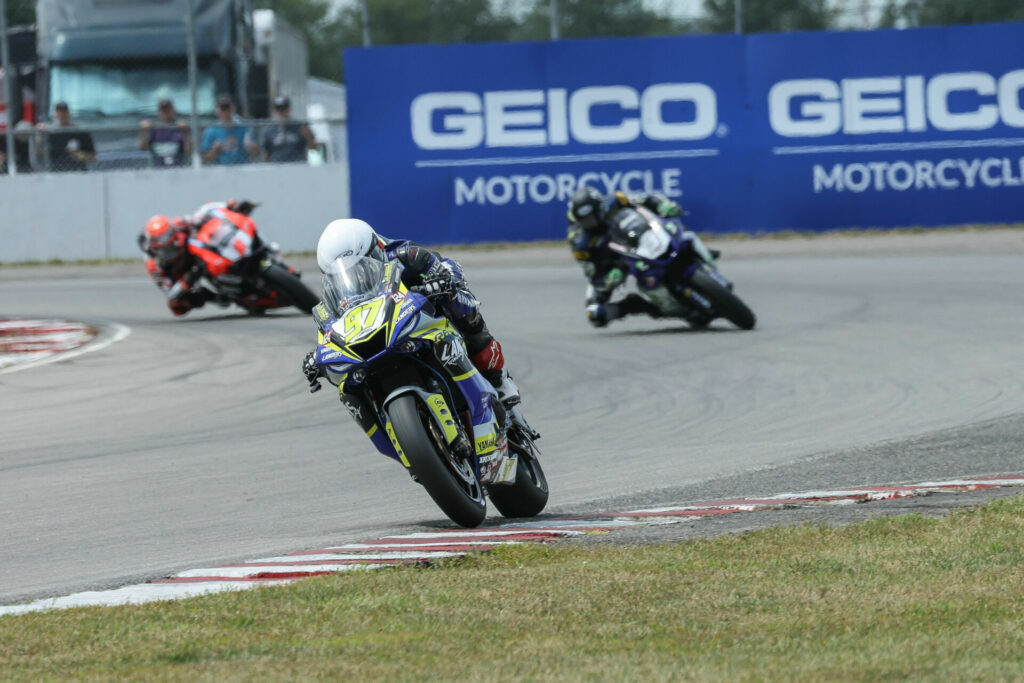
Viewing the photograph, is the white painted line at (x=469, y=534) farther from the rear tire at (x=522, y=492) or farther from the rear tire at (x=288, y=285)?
the rear tire at (x=288, y=285)

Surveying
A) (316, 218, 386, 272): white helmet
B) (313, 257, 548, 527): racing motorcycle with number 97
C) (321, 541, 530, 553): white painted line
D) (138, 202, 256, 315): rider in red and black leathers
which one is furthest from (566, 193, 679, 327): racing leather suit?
(321, 541, 530, 553): white painted line

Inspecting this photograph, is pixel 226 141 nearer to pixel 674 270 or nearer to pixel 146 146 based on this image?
pixel 146 146

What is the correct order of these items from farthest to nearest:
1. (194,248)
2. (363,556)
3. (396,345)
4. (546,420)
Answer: (194,248)
(546,420)
(396,345)
(363,556)

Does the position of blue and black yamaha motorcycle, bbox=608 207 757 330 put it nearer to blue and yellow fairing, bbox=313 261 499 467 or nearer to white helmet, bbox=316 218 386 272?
blue and yellow fairing, bbox=313 261 499 467

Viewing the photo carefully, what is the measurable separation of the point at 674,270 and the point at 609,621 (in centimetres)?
948

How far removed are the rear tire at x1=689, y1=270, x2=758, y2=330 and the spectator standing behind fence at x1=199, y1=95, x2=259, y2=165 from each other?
11.0m

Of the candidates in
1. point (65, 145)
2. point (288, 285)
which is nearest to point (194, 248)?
point (288, 285)

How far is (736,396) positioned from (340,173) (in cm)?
1345

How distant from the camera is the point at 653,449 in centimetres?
869

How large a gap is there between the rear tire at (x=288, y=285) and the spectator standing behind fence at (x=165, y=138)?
774 cm

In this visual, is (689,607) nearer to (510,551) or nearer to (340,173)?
(510,551)

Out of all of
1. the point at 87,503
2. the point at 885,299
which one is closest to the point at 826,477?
the point at 87,503

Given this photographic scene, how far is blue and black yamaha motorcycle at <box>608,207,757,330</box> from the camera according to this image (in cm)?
1388

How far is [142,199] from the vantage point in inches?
910
